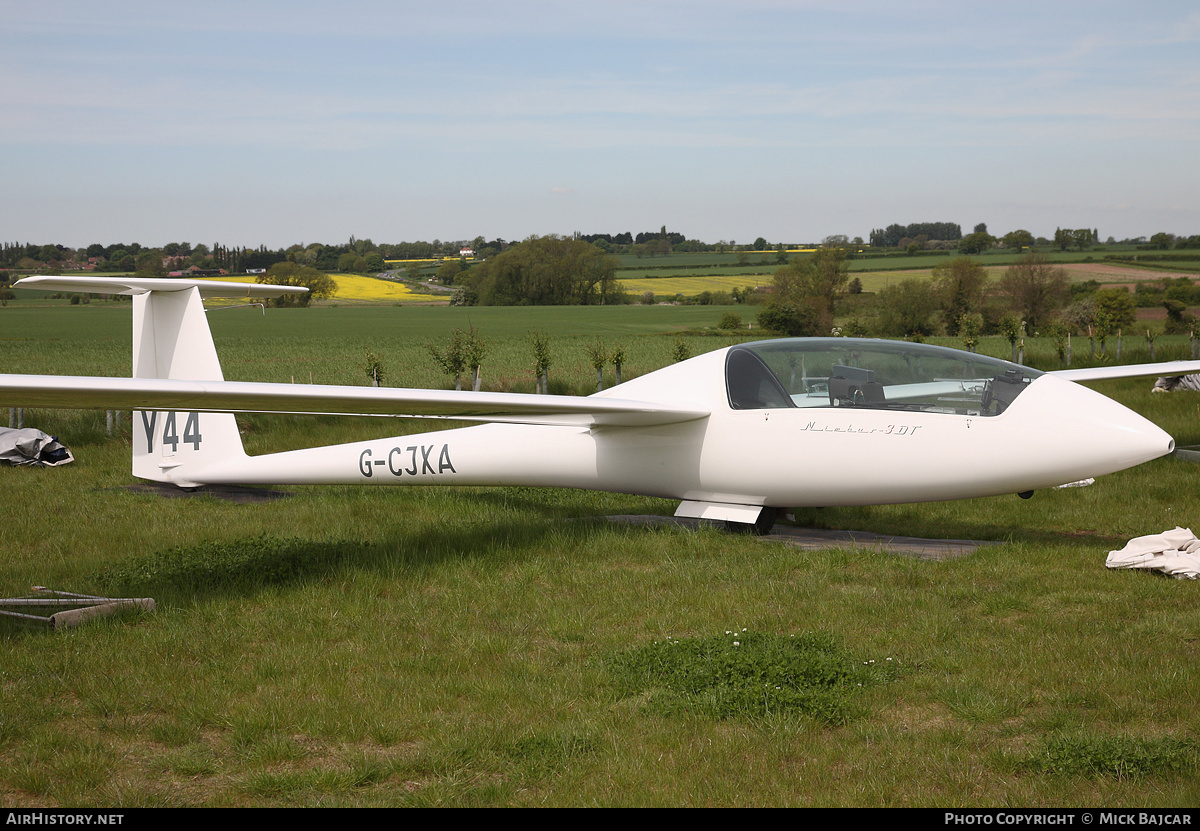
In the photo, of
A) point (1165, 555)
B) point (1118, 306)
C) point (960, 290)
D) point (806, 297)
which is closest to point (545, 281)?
point (806, 297)

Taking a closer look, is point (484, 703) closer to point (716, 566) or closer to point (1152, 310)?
point (716, 566)

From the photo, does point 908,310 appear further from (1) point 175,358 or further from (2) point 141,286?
(2) point 141,286

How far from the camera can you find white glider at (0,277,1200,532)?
7.07 m

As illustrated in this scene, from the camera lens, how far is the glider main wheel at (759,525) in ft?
28.4

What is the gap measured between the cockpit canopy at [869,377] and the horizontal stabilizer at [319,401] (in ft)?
2.05

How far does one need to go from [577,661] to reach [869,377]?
4.05m

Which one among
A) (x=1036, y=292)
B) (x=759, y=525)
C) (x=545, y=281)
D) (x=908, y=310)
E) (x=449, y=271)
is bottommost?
(x=759, y=525)

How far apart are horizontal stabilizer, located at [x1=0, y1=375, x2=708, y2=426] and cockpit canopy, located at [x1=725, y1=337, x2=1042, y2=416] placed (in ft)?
2.05

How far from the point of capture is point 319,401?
6.83m

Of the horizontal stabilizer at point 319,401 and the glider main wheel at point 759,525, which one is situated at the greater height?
the horizontal stabilizer at point 319,401

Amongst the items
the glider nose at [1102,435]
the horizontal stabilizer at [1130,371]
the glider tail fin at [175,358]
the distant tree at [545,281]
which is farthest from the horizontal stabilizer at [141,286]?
the distant tree at [545,281]

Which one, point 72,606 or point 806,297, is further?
point 806,297

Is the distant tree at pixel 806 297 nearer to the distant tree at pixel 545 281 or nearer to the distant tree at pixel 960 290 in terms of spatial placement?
the distant tree at pixel 960 290

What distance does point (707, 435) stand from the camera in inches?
332
